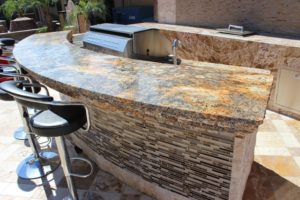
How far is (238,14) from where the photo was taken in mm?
3848

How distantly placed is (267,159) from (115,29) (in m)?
1.89

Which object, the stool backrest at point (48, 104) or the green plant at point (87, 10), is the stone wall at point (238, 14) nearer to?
the stool backrest at point (48, 104)

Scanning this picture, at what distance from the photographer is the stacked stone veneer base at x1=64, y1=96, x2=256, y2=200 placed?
1.47m

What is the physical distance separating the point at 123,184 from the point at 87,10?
6.75 meters

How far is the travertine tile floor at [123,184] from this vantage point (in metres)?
2.06

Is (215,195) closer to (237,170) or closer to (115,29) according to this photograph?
(237,170)

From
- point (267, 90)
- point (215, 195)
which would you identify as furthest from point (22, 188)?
point (267, 90)

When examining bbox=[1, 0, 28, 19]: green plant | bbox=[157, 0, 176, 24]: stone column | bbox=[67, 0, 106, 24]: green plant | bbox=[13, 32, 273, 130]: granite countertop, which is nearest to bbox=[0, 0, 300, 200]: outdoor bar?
bbox=[13, 32, 273, 130]: granite countertop

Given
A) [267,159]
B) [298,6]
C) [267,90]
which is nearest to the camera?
[267,90]

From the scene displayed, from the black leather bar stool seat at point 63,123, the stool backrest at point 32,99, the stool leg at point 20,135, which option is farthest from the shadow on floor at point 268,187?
the stool leg at point 20,135

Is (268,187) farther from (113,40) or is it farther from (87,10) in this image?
(87,10)

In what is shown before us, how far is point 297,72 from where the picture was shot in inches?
115

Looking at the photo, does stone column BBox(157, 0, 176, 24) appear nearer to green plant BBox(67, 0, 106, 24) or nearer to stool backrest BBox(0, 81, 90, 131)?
green plant BBox(67, 0, 106, 24)

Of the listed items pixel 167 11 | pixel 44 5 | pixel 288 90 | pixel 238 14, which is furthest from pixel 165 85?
pixel 44 5
